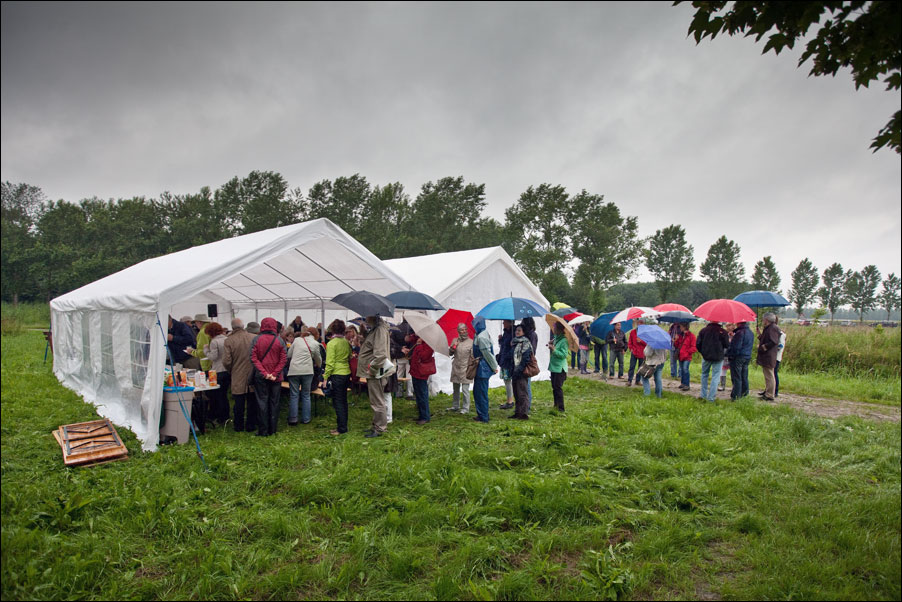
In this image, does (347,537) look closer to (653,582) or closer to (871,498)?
(653,582)

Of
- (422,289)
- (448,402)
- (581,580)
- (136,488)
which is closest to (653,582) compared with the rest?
(581,580)

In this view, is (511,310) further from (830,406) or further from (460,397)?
(830,406)

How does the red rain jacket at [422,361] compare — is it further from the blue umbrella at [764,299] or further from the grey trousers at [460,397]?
the blue umbrella at [764,299]

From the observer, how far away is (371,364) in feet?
22.0

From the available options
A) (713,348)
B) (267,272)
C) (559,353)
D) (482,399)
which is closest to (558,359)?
(559,353)

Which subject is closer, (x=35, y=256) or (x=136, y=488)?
(x=136, y=488)

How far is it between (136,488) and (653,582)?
478cm

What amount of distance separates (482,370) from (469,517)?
13.0 ft

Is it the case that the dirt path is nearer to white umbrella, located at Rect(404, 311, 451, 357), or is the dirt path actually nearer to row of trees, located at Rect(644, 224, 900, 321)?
white umbrella, located at Rect(404, 311, 451, 357)

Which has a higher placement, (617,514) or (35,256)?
(35,256)

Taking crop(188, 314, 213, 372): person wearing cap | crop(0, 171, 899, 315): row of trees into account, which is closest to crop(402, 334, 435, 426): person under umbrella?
crop(188, 314, 213, 372): person wearing cap

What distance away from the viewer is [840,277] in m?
65.1

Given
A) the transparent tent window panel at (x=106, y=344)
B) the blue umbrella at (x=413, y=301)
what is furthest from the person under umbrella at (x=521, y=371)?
the transparent tent window panel at (x=106, y=344)

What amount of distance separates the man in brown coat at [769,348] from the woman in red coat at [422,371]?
6534 mm
